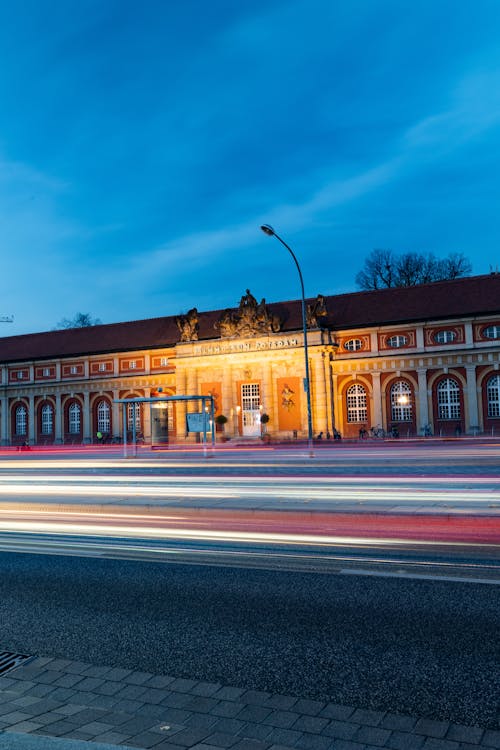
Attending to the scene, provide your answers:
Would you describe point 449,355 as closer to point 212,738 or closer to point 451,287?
point 451,287

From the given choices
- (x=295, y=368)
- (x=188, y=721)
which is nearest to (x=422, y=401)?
(x=295, y=368)

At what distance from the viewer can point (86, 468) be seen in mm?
25125

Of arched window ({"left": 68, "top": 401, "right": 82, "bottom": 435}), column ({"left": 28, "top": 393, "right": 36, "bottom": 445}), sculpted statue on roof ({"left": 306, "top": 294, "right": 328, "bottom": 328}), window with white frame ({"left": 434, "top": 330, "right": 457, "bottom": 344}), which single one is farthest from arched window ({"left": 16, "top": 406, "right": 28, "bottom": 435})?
window with white frame ({"left": 434, "top": 330, "right": 457, "bottom": 344})

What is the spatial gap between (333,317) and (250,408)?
9.83 m

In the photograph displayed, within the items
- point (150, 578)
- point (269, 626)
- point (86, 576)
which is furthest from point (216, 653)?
point (86, 576)

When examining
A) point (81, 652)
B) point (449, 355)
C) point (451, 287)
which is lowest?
point (81, 652)

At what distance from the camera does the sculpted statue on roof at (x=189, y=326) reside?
189 ft

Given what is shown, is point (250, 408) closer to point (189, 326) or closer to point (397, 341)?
point (189, 326)

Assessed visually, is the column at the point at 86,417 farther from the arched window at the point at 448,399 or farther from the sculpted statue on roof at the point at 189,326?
the arched window at the point at 448,399

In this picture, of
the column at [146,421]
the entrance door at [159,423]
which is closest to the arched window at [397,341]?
the entrance door at [159,423]

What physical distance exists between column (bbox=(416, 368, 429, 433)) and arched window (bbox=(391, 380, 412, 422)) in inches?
32.0

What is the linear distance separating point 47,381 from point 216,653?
208ft

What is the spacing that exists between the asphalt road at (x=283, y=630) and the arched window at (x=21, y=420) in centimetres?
6177

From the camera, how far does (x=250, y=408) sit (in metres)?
55.4
